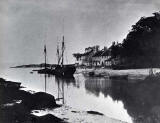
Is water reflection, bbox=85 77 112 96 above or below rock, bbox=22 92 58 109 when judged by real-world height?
below

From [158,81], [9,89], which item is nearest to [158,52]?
[158,81]

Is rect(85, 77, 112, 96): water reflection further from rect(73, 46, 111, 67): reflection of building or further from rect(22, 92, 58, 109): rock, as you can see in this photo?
rect(73, 46, 111, 67): reflection of building

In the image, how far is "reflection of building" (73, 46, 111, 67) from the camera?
6564 centimetres

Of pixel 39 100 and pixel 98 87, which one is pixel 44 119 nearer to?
pixel 39 100

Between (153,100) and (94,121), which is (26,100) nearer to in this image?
(94,121)

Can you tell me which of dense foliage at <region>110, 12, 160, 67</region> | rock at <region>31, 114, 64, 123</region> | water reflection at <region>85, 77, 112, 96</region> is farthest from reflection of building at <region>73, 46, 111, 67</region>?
rock at <region>31, 114, 64, 123</region>

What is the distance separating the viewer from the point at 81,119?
795 centimetres

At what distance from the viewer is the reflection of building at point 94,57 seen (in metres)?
65.6

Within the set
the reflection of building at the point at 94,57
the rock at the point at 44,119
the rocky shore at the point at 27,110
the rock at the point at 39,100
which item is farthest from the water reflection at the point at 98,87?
the reflection of building at the point at 94,57

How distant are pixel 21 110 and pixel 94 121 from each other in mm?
1980

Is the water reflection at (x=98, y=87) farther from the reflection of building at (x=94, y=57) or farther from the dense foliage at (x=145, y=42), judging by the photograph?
the reflection of building at (x=94, y=57)

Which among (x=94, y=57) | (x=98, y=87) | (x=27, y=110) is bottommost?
(x=98, y=87)

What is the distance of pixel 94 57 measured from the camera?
241ft

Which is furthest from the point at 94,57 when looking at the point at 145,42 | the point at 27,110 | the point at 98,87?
the point at 27,110
